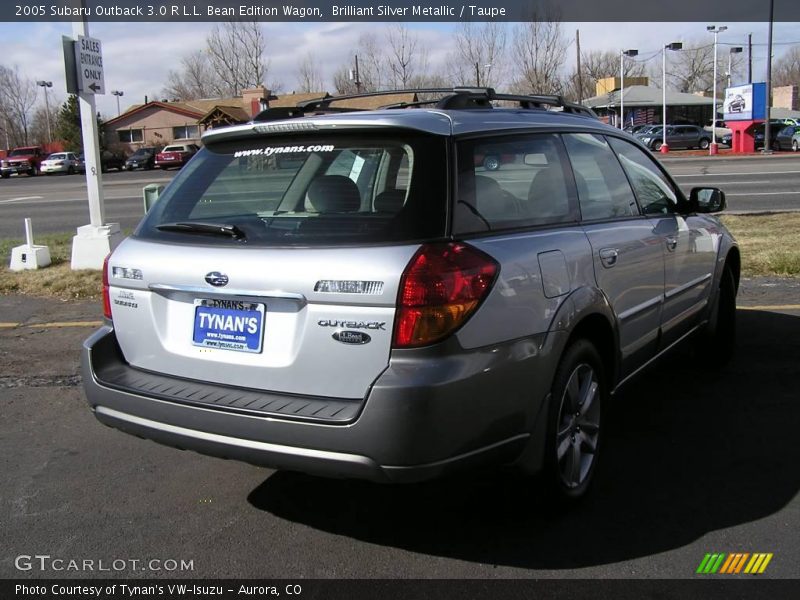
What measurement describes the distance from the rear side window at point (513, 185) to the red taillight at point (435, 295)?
190 millimetres

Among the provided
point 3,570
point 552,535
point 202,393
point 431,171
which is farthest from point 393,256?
point 3,570

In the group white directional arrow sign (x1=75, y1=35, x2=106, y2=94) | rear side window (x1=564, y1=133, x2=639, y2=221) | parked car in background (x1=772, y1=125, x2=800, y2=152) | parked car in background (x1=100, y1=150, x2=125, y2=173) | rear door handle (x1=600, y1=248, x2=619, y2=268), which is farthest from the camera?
parked car in background (x1=100, y1=150, x2=125, y2=173)

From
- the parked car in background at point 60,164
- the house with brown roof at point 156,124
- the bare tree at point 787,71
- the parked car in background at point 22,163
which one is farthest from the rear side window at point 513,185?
the bare tree at point 787,71

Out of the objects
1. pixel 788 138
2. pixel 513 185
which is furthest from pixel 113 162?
pixel 513 185

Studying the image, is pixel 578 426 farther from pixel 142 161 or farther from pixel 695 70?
pixel 695 70

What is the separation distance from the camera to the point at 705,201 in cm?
504

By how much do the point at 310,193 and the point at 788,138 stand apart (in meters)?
42.7

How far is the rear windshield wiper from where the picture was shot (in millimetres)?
3158

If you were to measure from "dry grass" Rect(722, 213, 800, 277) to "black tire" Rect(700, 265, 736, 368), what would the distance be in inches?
121

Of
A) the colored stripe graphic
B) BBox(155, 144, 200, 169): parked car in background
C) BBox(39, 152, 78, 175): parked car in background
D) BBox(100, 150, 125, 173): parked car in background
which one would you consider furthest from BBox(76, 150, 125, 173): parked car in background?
the colored stripe graphic

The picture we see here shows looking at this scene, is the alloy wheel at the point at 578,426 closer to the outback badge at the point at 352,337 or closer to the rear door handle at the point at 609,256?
the rear door handle at the point at 609,256

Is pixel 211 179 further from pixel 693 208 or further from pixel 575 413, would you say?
pixel 693 208

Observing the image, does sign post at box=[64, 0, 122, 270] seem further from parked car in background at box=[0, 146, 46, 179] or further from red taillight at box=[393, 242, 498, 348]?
parked car in background at box=[0, 146, 46, 179]

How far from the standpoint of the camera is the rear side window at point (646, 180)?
4432 mm
